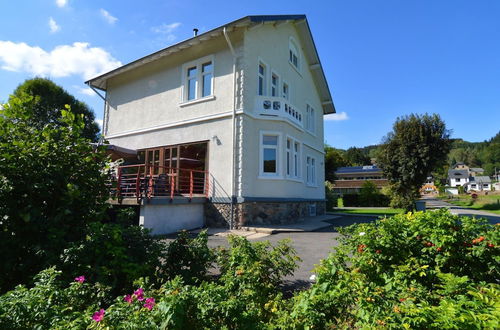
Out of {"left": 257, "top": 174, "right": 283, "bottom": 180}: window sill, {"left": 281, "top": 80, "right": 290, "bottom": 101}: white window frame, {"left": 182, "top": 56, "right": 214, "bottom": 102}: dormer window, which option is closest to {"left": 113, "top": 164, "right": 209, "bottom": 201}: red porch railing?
{"left": 257, "top": 174, "right": 283, "bottom": 180}: window sill

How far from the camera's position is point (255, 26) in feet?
36.5

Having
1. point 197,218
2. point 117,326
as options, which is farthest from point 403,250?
point 197,218

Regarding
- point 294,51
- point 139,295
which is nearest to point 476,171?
point 294,51

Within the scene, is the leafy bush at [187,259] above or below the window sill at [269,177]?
below

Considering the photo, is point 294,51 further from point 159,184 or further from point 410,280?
point 410,280

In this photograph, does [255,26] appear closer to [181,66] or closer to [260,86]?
[260,86]

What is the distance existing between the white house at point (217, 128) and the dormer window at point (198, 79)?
0.04 meters

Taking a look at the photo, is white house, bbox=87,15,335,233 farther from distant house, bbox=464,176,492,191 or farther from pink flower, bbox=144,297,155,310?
distant house, bbox=464,176,492,191


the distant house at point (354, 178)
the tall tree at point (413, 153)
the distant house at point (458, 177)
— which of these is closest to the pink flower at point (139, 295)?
the tall tree at point (413, 153)

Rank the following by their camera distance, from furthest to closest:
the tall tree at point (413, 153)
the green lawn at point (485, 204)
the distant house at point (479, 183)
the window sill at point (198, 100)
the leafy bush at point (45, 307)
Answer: the distant house at point (479, 183) < the green lawn at point (485, 204) < the tall tree at point (413, 153) < the window sill at point (198, 100) < the leafy bush at point (45, 307)

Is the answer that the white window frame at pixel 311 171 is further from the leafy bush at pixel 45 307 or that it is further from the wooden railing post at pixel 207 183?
the leafy bush at pixel 45 307

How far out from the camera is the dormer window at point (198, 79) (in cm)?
1190

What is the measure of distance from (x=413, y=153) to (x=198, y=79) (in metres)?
14.6

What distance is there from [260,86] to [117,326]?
37.8 feet
